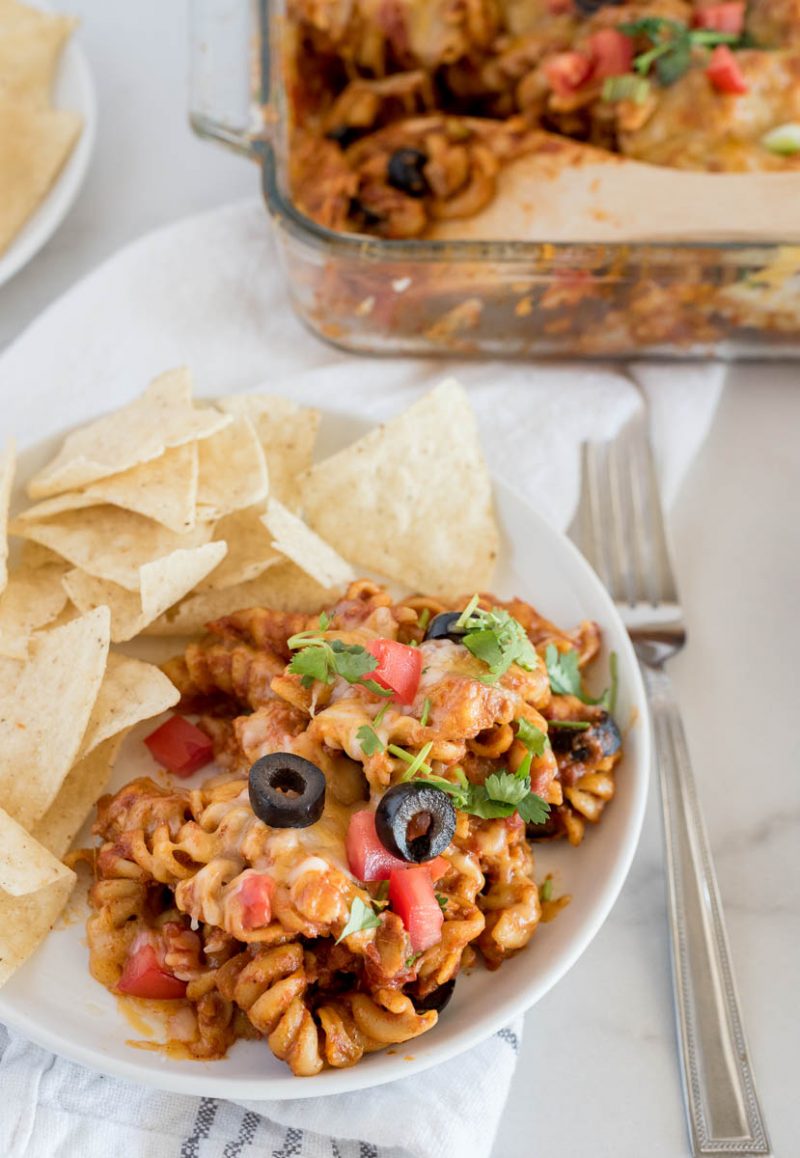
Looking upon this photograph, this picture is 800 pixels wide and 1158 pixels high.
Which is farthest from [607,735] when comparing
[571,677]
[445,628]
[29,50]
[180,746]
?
[29,50]

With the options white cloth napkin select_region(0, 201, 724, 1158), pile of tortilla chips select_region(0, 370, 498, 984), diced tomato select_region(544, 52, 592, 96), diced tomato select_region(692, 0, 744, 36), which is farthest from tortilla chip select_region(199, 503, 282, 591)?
diced tomato select_region(692, 0, 744, 36)

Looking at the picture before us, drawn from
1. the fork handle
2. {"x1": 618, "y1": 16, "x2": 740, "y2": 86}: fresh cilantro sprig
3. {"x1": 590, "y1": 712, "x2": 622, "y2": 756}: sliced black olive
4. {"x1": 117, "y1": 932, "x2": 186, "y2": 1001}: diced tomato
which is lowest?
the fork handle

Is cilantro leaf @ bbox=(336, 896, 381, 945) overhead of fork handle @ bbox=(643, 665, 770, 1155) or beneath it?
overhead

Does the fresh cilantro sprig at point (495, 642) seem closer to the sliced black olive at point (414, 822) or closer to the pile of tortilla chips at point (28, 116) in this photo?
the sliced black olive at point (414, 822)

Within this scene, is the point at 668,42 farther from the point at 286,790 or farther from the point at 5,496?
the point at 286,790

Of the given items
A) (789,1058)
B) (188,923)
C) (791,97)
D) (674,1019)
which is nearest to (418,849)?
(188,923)

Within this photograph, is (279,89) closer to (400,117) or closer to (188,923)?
(400,117)

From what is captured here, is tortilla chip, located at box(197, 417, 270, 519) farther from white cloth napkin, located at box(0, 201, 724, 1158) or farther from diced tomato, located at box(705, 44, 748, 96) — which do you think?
diced tomato, located at box(705, 44, 748, 96)

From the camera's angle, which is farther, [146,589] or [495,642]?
[146,589]
